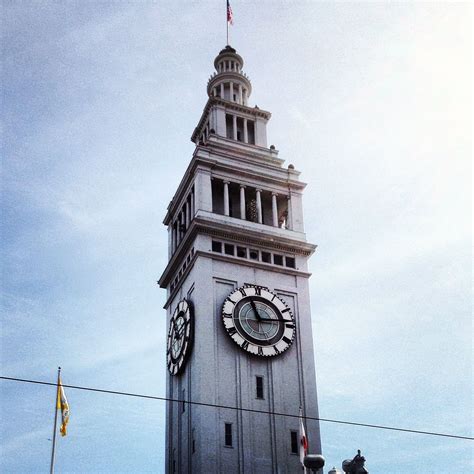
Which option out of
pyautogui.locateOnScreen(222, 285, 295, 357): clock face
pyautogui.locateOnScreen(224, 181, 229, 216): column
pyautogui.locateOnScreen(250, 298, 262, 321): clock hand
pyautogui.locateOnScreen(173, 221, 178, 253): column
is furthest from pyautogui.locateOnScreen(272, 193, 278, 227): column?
pyautogui.locateOnScreen(173, 221, 178, 253): column

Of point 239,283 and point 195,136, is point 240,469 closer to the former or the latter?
point 239,283

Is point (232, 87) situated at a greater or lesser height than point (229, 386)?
greater

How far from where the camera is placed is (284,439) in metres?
53.1

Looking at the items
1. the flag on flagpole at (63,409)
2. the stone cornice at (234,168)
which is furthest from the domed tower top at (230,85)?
the flag on flagpole at (63,409)

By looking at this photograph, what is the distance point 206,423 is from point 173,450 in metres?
7.38

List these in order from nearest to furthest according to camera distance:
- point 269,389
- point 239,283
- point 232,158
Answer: point 269,389 < point 239,283 < point 232,158

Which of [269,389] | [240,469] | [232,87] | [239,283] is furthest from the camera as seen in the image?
[232,87]

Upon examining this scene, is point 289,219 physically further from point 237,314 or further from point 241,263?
point 237,314

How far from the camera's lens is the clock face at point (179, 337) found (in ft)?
185

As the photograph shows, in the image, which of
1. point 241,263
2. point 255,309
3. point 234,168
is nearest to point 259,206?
point 234,168

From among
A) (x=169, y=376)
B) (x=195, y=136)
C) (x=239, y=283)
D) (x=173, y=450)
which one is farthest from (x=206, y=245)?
(x=195, y=136)

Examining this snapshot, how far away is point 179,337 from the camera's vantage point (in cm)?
5881

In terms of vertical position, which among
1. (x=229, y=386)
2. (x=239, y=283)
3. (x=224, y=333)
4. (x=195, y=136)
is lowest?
(x=229, y=386)

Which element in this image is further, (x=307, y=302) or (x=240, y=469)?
(x=307, y=302)
